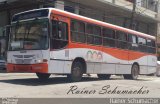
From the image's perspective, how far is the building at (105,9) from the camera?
122 ft

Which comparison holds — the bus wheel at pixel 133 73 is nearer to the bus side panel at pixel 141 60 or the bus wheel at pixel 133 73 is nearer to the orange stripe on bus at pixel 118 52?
the bus side panel at pixel 141 60

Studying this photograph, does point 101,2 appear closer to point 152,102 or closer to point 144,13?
point 144,13

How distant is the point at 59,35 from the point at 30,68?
190 centimetres

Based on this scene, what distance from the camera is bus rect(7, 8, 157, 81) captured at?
1534 centimetres

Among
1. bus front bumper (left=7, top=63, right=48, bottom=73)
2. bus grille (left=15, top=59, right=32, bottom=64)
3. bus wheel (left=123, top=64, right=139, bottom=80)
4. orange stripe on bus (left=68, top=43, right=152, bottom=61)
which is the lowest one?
bus wheel (left=123, top=64, right=139, bottom=80)

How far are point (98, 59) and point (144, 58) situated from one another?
262 inches

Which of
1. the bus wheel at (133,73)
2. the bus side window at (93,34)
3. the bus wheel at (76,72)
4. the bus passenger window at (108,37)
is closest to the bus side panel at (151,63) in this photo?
the bus wheel at (133,73)

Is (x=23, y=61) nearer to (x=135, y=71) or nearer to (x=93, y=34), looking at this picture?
(x=93, y=34)

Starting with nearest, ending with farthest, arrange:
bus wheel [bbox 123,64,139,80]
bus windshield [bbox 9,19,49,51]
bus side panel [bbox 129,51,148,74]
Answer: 1. bus windshield [bbox 9,19,49,51]
2. bus side panel [bbox 129,51,148,74]
3. bus wheel [bbox 123,64,139,80]

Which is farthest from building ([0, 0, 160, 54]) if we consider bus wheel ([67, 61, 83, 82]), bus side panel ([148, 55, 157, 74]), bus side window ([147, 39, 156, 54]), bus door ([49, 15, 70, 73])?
bus door ([49, 15, 70, 73])

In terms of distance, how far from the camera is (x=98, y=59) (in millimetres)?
19031

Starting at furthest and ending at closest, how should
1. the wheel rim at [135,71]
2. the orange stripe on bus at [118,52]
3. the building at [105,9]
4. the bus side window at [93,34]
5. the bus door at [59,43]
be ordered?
the building at [105,9] < the wheel rim at [135,71] < the bus side window at [93,34] < the orange stripe on bus at [118,52] < the bus door at [59,43]

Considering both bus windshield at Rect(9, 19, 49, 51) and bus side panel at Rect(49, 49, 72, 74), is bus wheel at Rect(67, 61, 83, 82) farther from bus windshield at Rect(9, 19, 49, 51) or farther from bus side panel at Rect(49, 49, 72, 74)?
Result: bus windshield at Rect(9, 19, 49, 51)

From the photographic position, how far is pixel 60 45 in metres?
15.9
